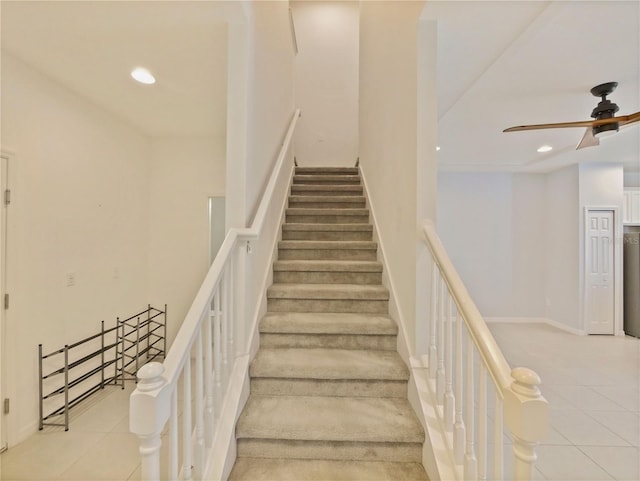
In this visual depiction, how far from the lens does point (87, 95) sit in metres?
2.52

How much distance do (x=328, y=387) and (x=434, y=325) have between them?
0.72m

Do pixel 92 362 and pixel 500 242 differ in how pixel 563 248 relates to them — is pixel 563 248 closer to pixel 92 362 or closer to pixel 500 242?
pixel 500 242

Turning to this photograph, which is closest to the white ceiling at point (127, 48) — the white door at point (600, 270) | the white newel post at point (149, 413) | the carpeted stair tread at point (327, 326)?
the white newel post at point (149, 413)

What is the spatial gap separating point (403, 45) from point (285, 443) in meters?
2.50

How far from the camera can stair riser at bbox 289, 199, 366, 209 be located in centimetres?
346

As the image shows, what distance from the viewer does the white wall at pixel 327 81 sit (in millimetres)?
5031

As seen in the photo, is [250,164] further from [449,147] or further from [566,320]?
[566,320]

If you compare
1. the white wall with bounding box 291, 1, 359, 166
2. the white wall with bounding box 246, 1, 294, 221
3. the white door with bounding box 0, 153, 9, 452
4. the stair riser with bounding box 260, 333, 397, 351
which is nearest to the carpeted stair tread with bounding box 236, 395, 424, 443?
the stair riser with bounding box 260, 333, 397, 351

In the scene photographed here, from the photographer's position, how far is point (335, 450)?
1.50 m

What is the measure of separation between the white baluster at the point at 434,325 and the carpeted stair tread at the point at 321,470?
1.55 ft

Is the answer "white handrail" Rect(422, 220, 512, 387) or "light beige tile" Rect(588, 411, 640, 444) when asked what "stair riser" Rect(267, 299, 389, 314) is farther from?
"light beige tile" Rect(588, 411, 640, 444)

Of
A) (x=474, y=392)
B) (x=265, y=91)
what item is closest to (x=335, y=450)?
(x=474, y=392)

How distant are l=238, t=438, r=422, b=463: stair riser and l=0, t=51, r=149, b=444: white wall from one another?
180cm

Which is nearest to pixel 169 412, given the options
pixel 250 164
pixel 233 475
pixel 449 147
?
pixel 233 475
